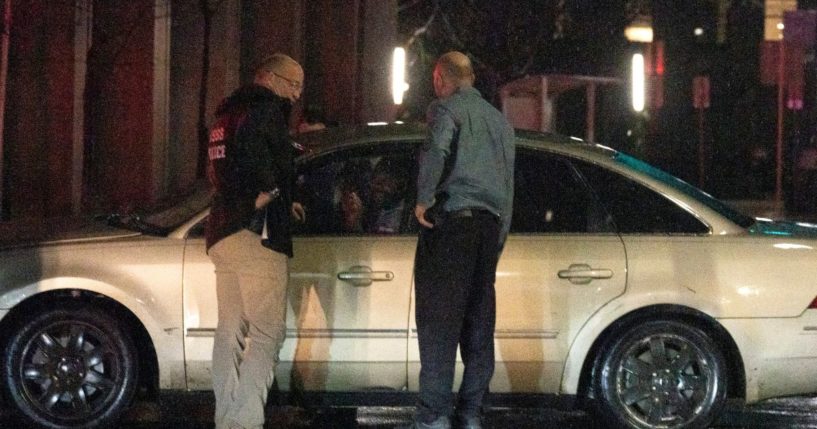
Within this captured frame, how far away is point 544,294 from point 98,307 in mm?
2003

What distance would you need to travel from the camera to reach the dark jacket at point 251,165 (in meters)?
→ 5.39

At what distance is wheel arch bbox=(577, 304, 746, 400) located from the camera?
19.8 feet

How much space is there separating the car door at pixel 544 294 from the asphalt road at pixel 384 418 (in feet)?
1.70

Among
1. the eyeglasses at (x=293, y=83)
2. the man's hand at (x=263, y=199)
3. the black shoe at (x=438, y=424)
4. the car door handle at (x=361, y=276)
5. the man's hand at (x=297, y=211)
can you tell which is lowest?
the black shoe at (x=438, y=424)

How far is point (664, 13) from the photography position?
115 feet

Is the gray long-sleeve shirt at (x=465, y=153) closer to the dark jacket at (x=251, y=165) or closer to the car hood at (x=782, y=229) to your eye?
the dark jacket at (x=251, y=165)

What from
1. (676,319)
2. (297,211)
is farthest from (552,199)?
(297,211)

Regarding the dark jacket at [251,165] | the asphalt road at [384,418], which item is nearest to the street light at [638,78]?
the asphalt road at [384,418]

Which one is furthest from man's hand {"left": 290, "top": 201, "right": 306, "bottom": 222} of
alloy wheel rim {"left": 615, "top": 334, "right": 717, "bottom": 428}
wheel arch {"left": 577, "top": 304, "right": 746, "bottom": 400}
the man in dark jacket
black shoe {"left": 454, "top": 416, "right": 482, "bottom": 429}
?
alloy wheel rim {"left": 615, "top": 334, "right": 717, "bottom": 428}

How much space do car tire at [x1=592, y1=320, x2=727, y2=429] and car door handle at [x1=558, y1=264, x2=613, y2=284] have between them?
0.94ft

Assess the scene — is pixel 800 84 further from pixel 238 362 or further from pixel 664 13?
pixel 238 362

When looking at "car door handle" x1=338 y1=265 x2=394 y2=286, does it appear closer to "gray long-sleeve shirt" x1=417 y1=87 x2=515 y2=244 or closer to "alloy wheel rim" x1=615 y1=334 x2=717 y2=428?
"gray long-sleeve shirt" x1=417 y1=87 x2=515 y2=244

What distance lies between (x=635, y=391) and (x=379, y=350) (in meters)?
1.18

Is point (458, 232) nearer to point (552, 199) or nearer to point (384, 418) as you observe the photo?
point (552, 199)
